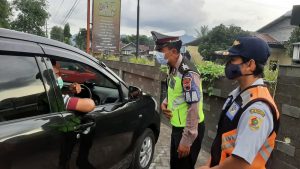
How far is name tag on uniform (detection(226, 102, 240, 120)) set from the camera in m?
1.92

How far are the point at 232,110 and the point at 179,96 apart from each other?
1.46 meters

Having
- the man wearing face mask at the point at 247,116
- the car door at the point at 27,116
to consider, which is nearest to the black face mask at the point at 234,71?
the man wearing face mask at the point at 247,116

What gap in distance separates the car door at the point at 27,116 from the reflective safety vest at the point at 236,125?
1.26 metres

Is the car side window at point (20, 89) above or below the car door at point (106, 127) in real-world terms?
above

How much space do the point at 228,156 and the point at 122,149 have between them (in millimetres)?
2063

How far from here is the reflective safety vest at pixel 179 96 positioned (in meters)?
3.36

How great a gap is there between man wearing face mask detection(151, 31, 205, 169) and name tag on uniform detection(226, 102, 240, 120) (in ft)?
4.16

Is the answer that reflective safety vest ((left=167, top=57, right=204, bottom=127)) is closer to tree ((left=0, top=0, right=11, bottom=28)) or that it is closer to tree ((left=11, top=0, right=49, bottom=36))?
tree ((left=0, top=0, right=11, bottom=28))

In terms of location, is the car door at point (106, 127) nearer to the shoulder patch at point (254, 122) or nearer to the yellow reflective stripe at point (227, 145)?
Answer: the yellow reflective stripe at point (227, 145)

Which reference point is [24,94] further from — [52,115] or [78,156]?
[78,156]

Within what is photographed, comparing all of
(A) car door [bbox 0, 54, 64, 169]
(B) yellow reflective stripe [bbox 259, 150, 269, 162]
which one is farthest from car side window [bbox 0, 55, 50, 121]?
(B) yellow reflective stripe [bbox 259, 150, 269, 162]

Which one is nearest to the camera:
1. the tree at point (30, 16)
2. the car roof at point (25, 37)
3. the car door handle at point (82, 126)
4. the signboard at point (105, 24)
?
the car roof at point (25, 37)

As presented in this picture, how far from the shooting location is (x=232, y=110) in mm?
1949

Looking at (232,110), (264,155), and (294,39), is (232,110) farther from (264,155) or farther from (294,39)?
(294,39)
